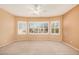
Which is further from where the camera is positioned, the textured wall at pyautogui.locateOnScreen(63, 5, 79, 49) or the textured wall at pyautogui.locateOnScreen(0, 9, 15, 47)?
the textured wall at pyautogui.locateOnScreen(63, 5, 79, 49)

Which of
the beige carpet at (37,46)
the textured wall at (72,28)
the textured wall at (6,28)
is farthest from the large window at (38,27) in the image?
the textured wall at (72,28)

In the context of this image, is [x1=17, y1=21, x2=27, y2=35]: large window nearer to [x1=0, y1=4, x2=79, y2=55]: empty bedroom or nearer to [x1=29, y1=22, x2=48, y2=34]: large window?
[x1=0, y1=4, x2=79, y2=55]: empty bedroom

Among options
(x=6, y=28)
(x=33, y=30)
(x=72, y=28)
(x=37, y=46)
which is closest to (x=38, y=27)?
(x=33, y=30)

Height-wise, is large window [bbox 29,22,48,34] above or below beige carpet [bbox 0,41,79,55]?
above

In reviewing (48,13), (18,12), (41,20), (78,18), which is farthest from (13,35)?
(78,18)

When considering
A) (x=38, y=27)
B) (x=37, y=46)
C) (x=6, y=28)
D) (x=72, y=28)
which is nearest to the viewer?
(x=38, y=27)

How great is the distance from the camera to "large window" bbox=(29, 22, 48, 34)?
3.41 m

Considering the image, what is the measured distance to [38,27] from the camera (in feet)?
11.3

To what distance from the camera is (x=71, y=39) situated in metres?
4.34

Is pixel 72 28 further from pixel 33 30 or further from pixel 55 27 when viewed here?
pixel 33 30

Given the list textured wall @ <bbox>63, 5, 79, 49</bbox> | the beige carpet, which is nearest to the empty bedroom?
the beige carpet

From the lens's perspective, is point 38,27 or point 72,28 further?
point 72,28

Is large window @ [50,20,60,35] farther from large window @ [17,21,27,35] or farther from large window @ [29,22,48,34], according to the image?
large window @ [17,21,27,35]
